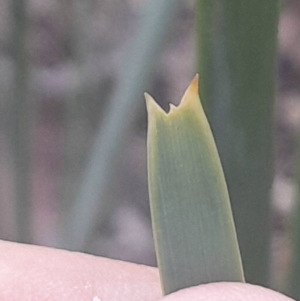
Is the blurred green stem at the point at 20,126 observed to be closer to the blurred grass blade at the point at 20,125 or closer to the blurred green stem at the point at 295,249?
the blurred grass blade at the point at 20,125

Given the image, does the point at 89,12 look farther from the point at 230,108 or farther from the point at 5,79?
the point at 230,108

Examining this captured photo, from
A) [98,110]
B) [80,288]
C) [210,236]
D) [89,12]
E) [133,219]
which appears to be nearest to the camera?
[210,236]

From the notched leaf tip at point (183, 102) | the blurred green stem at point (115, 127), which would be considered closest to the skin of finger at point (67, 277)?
the blurred green stem at point (115, 127)

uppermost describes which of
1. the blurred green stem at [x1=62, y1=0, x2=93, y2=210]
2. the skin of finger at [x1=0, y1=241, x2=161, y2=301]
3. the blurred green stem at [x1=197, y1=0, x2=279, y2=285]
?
the blurred green stem at [x1=197, y1=0, x2=279, y2=285]

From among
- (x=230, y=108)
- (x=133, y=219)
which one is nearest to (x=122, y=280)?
(x=230, y=108)

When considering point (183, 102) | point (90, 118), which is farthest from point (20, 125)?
point (183, 102)

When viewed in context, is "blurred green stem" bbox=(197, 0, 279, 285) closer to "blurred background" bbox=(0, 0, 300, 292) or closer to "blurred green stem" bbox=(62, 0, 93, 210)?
"blurred background" bbox=(0, 0, 300, 292)

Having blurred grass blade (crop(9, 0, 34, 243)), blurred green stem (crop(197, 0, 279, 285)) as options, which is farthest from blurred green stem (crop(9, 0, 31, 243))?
blurred green stem (crop(197, 0, 279, 285))
